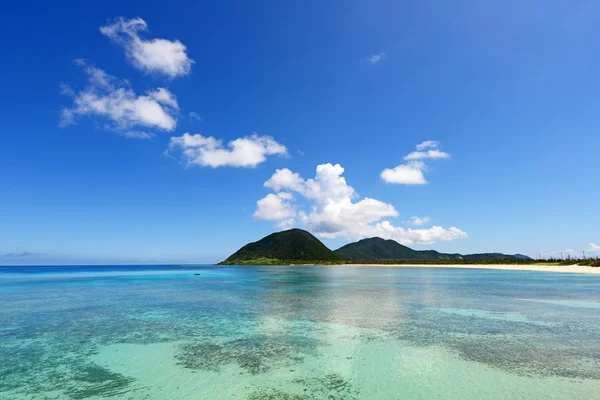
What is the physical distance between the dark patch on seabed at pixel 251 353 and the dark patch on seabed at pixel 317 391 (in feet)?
7.54

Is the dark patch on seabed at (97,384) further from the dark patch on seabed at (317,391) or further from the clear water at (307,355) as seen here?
the dark patch on seabed at (317,391)

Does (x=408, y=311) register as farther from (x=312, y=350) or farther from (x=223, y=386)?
→ (x=223, y=386)

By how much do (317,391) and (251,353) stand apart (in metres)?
6.25

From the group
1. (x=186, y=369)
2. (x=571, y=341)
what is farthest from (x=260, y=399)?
(x=571, y=341)

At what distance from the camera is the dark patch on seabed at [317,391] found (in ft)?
39.7

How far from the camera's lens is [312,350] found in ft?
60.0

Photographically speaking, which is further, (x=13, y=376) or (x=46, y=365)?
(x=46, y=365)

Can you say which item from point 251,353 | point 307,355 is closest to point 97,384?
point 251,353

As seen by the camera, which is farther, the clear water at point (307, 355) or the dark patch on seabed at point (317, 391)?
the clear water at point (307, 355)

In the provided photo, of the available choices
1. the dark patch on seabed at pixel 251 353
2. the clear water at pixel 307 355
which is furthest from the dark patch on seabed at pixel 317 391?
the dark patch on seabed at pixel 251 353

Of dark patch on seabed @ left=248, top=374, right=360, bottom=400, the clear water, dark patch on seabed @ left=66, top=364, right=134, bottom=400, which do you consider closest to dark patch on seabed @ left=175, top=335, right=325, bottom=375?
the clear water

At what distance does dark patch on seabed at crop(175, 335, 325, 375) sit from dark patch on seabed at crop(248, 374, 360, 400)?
2.30 metres

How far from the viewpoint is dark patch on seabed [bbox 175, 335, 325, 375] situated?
15.9m

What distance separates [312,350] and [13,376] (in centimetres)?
1410
